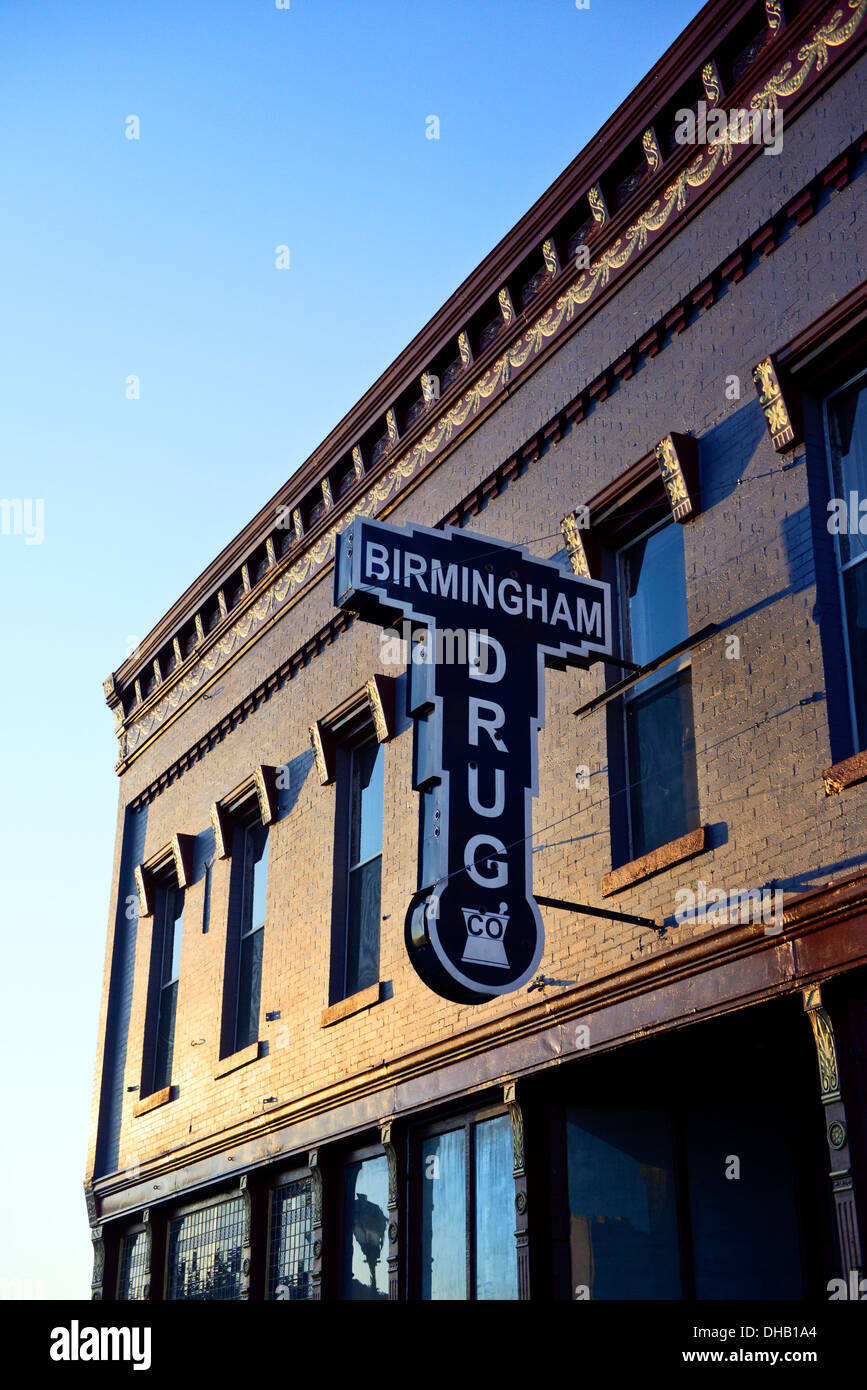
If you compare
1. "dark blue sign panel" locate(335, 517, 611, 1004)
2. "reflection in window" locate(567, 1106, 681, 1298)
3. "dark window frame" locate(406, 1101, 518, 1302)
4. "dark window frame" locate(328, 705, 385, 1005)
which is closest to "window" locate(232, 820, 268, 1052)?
"dark window frame" locate(328, 705, 385, 1005)

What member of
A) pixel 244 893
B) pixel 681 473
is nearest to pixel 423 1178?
pixel 244 893

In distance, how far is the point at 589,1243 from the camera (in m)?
10.7

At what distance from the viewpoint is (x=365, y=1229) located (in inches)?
522

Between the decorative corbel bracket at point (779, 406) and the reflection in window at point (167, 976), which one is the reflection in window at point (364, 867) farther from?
the decorative corbel bracket at point (779, 406)

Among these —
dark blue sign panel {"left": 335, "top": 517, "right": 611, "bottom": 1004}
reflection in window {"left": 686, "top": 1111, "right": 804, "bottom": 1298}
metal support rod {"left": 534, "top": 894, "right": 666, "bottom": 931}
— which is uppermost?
dark blue sign panel {"left": 335, "top": 517, "right": 611, "bottom": 1004}

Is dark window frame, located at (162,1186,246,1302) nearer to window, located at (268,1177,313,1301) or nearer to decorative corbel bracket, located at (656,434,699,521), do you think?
window, located at (268,1177,313,1301)

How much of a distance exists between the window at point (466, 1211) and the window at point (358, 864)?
6.68ft

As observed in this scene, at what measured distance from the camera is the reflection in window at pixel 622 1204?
10.6m

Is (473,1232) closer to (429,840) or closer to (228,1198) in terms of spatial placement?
(429,840)

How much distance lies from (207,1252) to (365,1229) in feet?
10.7

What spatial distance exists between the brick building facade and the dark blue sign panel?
707 millimetres

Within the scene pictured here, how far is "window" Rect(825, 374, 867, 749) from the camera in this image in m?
9.24
